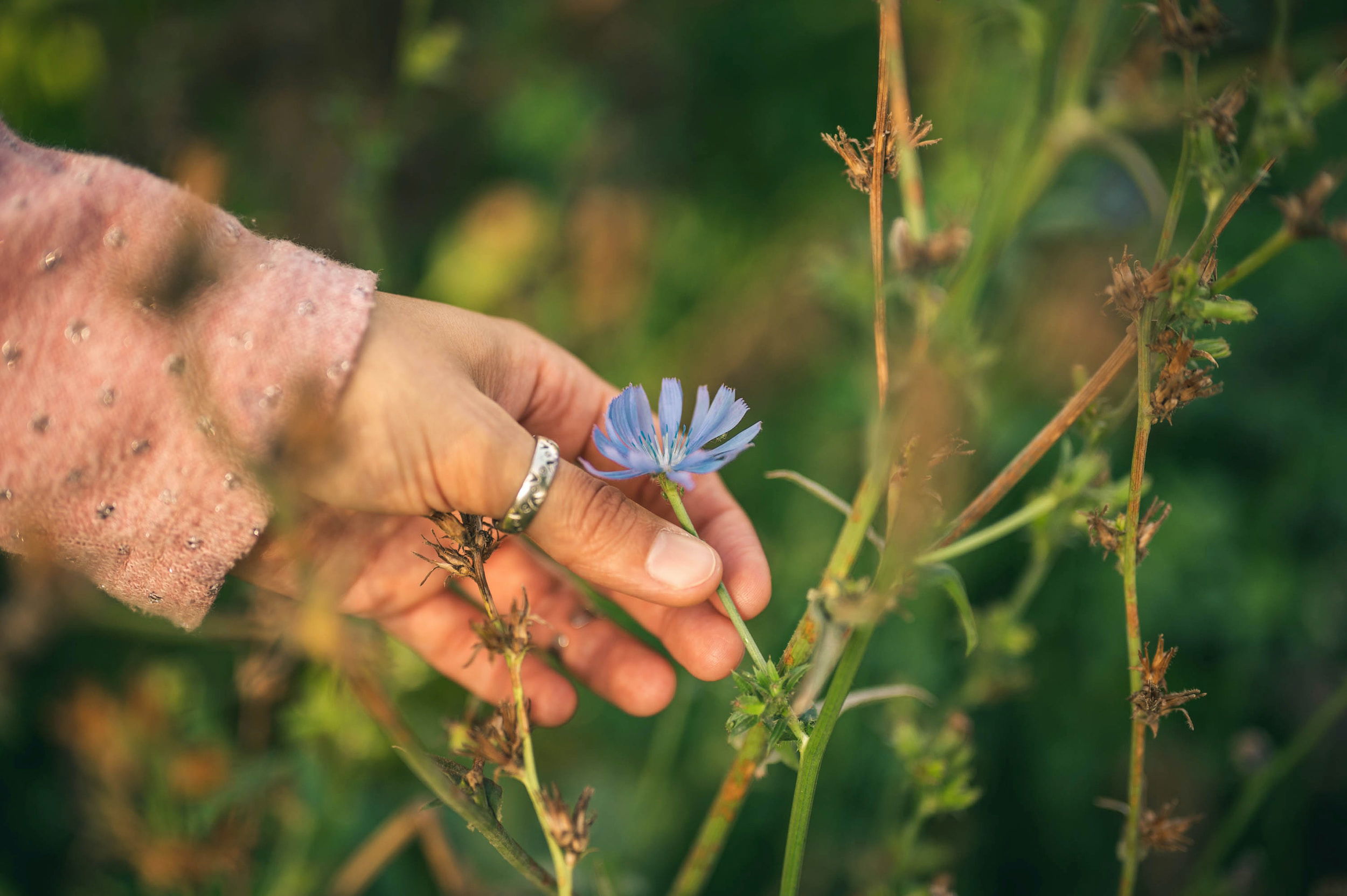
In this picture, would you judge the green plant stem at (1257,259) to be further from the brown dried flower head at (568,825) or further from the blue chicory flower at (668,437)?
the brown dried flower head at (568,825)

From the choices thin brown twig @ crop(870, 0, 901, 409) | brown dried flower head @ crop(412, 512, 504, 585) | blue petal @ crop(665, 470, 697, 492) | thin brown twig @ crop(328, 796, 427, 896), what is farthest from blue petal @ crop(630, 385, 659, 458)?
thin brown twig @ crop(328, 796, 427, 896)

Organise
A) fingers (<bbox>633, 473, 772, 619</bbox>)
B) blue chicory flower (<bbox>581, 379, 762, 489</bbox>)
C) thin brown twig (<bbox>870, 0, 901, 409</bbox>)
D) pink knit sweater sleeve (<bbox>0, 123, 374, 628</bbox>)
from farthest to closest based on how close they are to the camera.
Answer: fingers (<bbox>633, 473, 772, 619</bbox>)
pink knit sweater sleeve (<bbox>0, 123, 374, 628</bbox>)
blue chicory flower (<bbox>581, 379, 762, 489</bbox>)
thin brown twig (<bbox>870, 0, 901, 409</bbox>)

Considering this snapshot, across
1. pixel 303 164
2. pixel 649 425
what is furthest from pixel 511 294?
pixel 649 425

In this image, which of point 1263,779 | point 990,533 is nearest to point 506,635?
point 990,533

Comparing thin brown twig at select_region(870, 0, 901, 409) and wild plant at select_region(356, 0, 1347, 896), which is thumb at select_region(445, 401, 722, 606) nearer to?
wild plant at select_region(356, 0, 1347, 896)

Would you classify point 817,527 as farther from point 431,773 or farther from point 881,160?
point 431,773

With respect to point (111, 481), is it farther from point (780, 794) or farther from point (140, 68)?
point (140, 68)

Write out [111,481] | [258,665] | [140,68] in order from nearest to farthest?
[111,481]
[258,665]
[140,68]
